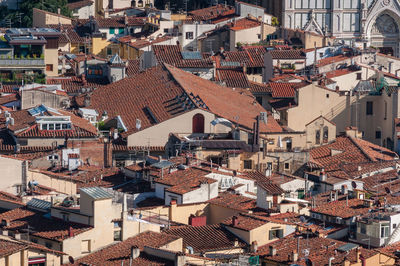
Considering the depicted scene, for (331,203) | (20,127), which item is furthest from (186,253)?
(20,127)

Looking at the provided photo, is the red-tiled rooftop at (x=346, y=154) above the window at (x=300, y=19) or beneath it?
beneath

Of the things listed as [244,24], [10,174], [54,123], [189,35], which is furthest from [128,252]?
[244,24]

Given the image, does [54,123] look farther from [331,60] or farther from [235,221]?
[331,60]

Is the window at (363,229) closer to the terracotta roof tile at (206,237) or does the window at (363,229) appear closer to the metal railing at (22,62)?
the terracotta roof tile at (206,237)

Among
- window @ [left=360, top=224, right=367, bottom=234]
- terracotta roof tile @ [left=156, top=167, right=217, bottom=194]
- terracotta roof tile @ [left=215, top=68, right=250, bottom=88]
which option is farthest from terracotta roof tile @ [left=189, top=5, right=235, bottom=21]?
window @ [left=360, top=224, right=367, bottom=234]

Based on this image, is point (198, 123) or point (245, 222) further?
point (198, 123)

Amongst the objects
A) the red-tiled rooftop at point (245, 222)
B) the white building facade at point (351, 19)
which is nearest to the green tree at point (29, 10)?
the white building facade at point (351, 19)
